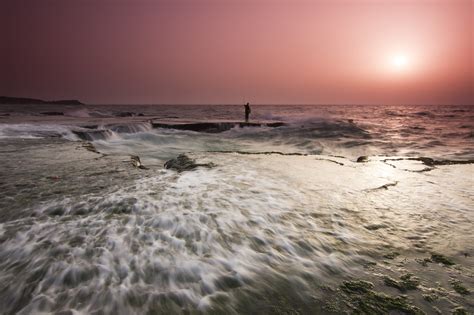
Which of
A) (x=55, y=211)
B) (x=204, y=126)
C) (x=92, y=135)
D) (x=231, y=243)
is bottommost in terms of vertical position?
(x=231, y=243)

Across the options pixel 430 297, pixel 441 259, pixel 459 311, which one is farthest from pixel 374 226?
pixel 459 311

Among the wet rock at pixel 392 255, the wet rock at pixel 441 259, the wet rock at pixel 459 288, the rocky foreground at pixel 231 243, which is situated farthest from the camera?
the wet rock at pixel 392 255

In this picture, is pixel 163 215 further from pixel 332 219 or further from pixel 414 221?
pixel 414 221

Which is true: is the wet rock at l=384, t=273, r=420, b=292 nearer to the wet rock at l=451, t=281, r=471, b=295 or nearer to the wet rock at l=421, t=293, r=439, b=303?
the wet rock at l=421, t=293, r=439, b=303

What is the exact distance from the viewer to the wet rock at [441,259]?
326 centimetres

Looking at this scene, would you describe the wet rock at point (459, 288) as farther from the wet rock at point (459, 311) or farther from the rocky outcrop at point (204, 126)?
the rocky outcrop at point (204, 126)

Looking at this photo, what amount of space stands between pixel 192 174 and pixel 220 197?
1.64 m

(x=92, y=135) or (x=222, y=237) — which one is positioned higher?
(x=92, y=135)

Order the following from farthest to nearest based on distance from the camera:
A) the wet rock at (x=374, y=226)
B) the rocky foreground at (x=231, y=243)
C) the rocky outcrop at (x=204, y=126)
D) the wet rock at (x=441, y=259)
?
the rocky outcrop at (x=204, y=126) → the wet rock at (x=374, y=226) → the wet rock at (x=441, y=259) → the rocky foreground at (x=231, y=243)

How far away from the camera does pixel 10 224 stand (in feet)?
12.5

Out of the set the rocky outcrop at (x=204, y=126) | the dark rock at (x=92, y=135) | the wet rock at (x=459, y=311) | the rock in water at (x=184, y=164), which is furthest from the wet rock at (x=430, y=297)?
the rocky outcrop at (x=204, y=126)

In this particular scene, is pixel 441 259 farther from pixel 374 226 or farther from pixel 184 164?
pixel 184 164

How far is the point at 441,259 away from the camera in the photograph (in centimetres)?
334

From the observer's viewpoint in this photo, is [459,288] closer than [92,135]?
Yes
